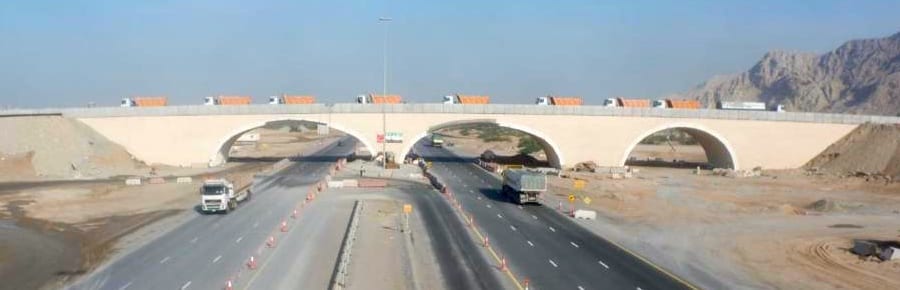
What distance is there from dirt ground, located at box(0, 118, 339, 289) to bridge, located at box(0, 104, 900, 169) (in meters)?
3.14

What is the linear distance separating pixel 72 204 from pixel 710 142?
80.0 metres

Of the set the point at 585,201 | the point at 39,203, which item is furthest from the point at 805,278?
the point at 39,203

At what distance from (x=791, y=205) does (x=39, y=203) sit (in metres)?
61.7

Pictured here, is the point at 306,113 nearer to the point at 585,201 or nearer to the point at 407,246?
the point at 585,201

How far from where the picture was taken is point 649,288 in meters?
32.8

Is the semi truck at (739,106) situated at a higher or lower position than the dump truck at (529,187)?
higher

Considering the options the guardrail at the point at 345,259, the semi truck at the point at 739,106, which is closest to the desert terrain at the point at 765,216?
the semi truck at the point at 739,106

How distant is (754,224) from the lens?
55750 millimetres

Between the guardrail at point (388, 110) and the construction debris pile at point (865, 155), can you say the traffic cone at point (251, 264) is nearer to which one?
the guardrail at point (388, 110)

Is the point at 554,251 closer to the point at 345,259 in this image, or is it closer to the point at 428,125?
the point at 345,259

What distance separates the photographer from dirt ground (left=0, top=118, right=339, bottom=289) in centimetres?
3938

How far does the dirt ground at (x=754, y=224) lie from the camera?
37812 mm

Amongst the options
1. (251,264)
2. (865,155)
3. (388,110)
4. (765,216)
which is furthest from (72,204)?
(865,155)

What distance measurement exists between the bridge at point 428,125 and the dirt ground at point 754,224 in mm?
6669
